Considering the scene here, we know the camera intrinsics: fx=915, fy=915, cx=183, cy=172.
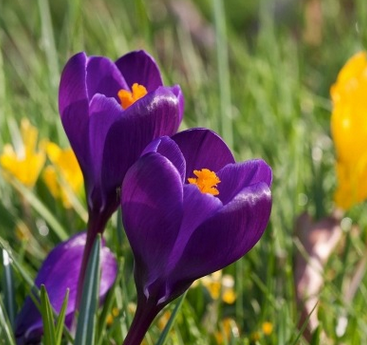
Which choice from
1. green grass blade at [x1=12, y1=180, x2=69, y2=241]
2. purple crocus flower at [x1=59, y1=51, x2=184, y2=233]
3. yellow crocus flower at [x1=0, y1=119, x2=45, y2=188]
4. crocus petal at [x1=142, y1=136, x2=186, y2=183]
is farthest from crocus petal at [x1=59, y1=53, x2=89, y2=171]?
yellow crocus flower at [x1=0, y1=119, x2=45, y2=188]

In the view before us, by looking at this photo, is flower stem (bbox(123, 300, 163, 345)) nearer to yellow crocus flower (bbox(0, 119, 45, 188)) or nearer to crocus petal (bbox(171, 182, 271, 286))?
crocus petal (bbox(171, 182, 271, 286))

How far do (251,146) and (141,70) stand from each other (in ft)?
2.53

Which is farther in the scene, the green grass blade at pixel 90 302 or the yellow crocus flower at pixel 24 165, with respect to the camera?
the yellow crocus flower at pixel 24 165

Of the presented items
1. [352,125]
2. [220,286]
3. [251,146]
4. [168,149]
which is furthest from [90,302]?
[251,146]

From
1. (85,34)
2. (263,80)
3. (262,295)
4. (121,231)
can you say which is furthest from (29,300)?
(85,34)

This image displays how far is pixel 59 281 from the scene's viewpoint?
31.9 inches

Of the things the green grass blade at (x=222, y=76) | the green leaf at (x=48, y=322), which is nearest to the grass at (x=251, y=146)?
the green grass blade at (x=222, y=76)

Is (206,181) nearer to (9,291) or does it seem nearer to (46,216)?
(9,291)

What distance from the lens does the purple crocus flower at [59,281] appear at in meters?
0.80

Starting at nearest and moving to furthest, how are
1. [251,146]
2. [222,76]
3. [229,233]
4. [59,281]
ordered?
[229,233] → [59,281] → [222,76] → [251,146]

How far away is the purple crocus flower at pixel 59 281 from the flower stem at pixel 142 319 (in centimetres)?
16

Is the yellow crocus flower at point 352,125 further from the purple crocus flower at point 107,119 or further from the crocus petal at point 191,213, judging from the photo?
the crocus petal at point 191,213

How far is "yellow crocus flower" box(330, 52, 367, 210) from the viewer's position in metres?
1.10

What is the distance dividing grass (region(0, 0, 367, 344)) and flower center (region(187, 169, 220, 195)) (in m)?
0.21
